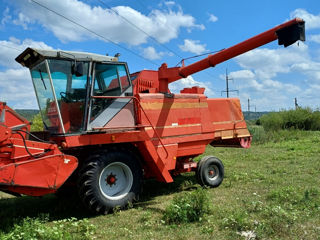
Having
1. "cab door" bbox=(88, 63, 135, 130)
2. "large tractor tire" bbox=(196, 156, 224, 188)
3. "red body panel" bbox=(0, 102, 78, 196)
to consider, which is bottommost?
"large tractor tire" bbox=(196, 156, 224, 188)

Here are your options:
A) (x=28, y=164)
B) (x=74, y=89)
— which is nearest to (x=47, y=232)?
(x=28, y=164)

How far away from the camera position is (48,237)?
411cm

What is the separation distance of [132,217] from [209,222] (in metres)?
1.43

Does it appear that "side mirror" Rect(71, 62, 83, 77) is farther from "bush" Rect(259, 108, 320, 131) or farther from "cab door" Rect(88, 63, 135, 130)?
"bush" Rect(259, 108, 320, 131)

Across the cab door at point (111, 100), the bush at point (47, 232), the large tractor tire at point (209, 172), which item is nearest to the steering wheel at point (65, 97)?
the cab door at point (111, 100)

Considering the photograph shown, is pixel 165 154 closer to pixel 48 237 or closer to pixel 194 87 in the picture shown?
pixel 194 87

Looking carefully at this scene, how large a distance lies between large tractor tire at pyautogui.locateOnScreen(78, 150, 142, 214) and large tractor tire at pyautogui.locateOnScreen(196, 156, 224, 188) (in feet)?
6.53

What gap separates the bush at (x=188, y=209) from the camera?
5070mm

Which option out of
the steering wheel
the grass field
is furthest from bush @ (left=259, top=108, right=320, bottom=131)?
the steering wheel

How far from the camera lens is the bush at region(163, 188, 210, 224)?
16.6 ft

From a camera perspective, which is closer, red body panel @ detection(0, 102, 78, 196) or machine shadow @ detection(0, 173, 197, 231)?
red body panel @ detection(0, 102, 78, 196)

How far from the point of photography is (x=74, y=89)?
5934 millimetres

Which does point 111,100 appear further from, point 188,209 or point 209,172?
point 209,172

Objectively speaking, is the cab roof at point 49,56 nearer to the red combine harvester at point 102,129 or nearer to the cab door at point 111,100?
the red combine harvester at point 102,129
